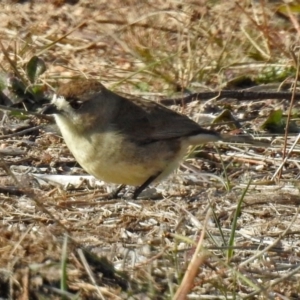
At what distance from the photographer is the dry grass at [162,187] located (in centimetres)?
442

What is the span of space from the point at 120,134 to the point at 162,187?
20.6 inches

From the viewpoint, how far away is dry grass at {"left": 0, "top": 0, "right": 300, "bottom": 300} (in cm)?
442

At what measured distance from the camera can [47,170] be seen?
6.32m

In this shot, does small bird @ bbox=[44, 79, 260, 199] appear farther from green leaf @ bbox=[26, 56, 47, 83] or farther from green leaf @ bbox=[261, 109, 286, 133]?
green leaf @ bbox=[26, 56, 47, 83]

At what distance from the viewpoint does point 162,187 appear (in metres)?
6.32

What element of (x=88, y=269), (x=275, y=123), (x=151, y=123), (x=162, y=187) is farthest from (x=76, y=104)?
(x=88, y=269)

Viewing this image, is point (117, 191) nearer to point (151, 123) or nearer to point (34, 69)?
point (151, 123)

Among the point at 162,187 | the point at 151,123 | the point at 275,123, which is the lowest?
the point at 162,187

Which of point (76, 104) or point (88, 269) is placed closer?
point (88, 269)

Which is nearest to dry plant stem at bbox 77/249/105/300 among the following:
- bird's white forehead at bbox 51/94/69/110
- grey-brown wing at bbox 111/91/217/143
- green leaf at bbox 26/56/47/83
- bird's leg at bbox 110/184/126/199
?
bird's leg at bbox 110/184/126/199

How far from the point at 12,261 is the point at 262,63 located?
4.15 m

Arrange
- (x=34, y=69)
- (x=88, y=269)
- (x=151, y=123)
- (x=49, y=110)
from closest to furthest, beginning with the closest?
(x=88, y=269) → (x=49, y=110) → (x=151, y=123) → (x=34, y=69)

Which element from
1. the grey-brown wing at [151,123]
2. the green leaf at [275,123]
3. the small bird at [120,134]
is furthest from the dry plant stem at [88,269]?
the green leaf at [275,123]

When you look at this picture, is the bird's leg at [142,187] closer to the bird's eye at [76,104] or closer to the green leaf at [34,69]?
the bird's eye at [76,104]
